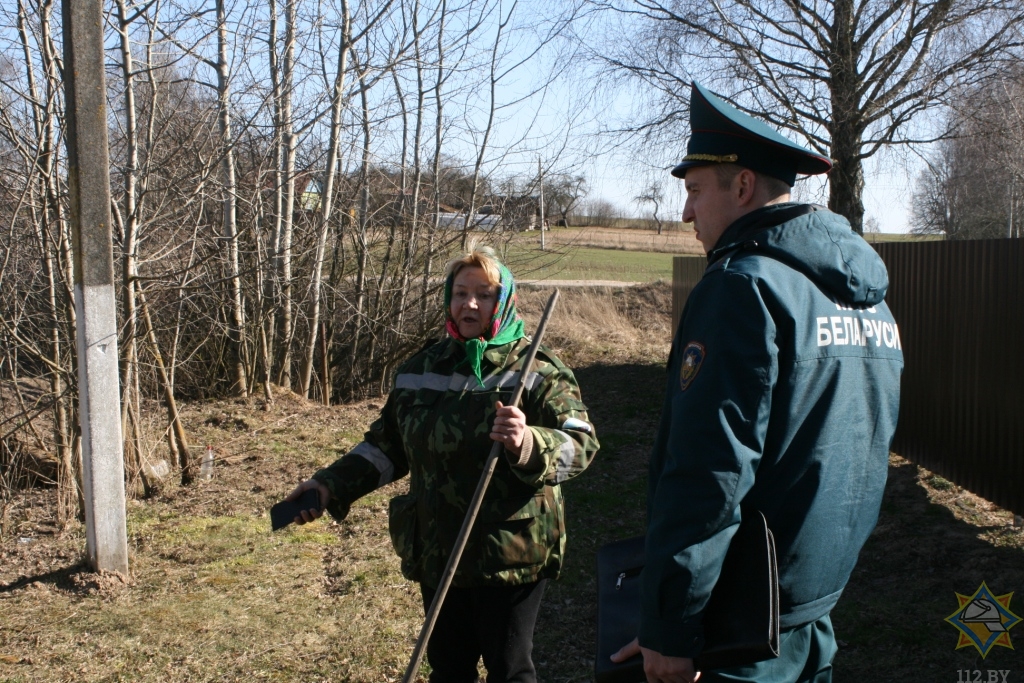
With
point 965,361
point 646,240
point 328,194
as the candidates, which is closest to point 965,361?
point 965,361

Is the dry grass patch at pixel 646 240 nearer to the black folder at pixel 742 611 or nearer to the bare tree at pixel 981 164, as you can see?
the bare tree at pixel 981 164

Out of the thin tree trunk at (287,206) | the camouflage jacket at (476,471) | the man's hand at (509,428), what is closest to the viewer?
the man's hand at (509,428)

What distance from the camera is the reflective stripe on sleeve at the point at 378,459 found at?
9.23 ft

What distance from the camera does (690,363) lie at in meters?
1.68

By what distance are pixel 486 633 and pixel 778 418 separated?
4.39 feet

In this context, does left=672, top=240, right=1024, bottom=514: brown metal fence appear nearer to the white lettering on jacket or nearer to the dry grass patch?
the white lettering on jacket

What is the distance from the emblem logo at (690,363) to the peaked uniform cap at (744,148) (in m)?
0.47

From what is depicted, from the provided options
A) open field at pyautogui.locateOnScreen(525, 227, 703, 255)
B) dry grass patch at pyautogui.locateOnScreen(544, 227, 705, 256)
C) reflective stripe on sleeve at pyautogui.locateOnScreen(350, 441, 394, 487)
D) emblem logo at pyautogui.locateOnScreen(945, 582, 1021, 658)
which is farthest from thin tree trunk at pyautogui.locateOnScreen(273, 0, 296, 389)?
dry grass patch at pyautogui.locateOnScreen(544, 227, 705, 256)

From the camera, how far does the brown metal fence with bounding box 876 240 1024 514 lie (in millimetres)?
5457

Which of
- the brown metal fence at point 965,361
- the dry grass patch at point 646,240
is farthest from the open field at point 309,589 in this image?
the dry grass patch at point 646,240

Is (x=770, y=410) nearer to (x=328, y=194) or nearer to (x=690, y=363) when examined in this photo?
(x=690, y=363)

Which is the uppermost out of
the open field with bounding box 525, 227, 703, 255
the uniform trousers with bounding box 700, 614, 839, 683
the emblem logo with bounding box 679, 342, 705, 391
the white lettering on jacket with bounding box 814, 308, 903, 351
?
the open field with bounding box 525, 227, 703, 255

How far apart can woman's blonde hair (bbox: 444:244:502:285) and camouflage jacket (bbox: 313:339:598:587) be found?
0.22 metres

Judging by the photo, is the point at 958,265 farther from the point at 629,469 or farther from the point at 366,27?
the point at 366,27
